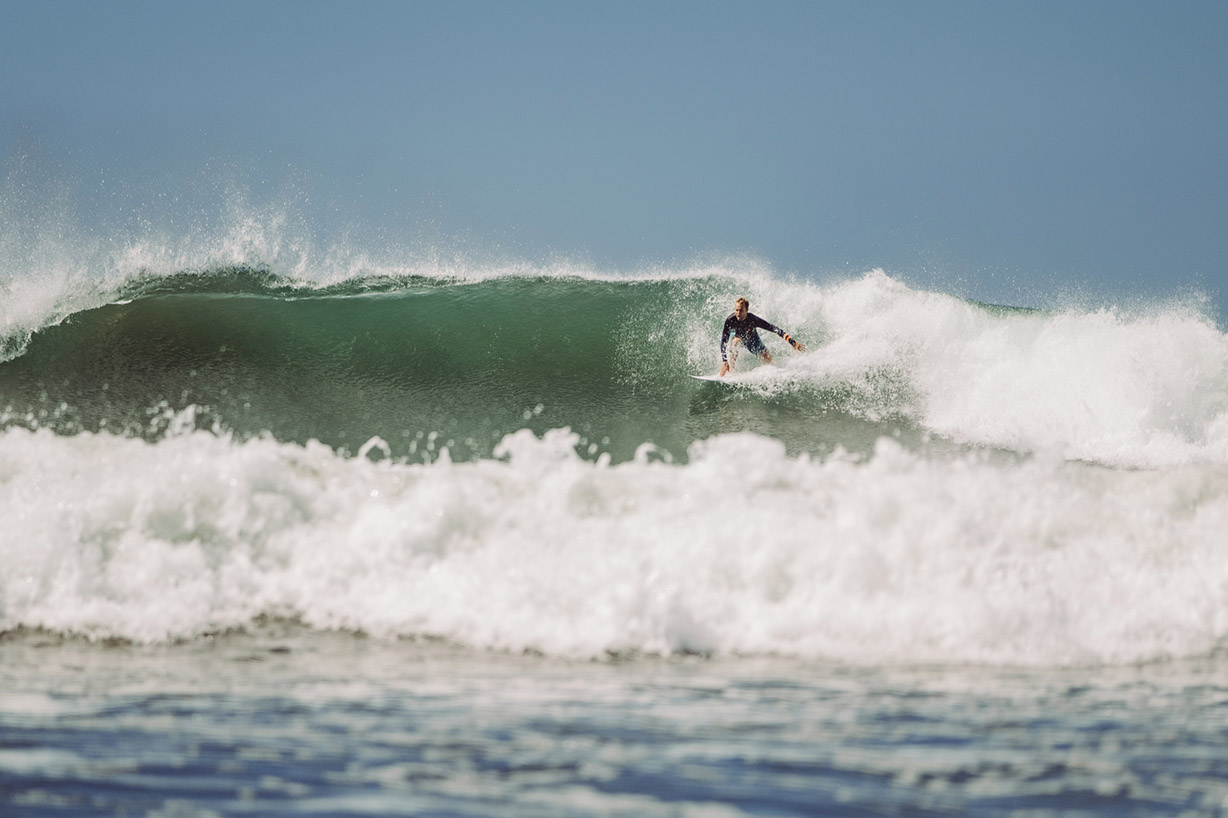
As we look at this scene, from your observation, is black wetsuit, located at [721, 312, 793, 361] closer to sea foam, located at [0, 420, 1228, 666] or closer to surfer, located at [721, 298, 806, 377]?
surfer, located at [721, 298, 806, 377]

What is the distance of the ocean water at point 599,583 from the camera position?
308cm

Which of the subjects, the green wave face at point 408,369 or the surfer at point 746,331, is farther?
the surfer at point 746,331

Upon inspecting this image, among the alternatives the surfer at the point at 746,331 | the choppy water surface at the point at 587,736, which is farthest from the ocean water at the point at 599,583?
the surfer at the point at 746,331

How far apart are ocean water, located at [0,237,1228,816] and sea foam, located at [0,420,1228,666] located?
0.07ft

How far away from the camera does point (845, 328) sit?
1220cm

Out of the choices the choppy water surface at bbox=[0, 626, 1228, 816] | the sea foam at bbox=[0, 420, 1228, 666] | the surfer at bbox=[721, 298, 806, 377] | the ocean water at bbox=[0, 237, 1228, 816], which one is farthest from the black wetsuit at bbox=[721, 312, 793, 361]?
the choppy water surface at bbox=[0, 626, 1228, 816]

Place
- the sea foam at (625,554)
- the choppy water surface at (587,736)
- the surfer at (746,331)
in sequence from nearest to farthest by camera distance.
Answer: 1. the choppy water surface at (587,736)
2. the sea foam at (625,554)
3. the surfer at (746,331)

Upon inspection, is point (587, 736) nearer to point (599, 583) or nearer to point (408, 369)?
point (599, 583)

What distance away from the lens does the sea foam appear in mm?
5082

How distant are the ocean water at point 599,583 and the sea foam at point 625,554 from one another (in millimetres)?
22

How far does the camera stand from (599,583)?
538cm

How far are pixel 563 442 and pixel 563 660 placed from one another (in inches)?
84.2

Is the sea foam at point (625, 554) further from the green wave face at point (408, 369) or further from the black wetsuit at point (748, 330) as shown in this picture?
the black wetsuit at point (748, 330)

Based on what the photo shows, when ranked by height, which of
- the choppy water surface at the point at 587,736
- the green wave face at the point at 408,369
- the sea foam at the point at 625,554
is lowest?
the choppy water surface at the point at 587,736
